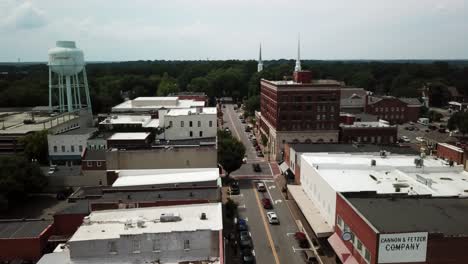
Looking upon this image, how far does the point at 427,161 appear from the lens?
50188mm

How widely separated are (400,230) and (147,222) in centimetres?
1927

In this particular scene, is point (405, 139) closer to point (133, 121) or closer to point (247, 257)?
point (133, 121)

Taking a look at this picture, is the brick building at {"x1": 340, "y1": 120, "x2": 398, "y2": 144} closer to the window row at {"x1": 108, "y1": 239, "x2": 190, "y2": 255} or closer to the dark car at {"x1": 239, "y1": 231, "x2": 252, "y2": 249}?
the dark car at {"x1": 239, "y1": 231, "x2": 252, "y2": 249}

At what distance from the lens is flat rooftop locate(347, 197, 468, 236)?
28828mm

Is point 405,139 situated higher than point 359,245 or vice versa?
point 359,245

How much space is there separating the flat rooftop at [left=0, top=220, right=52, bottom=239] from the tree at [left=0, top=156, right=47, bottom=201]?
13.7 metres

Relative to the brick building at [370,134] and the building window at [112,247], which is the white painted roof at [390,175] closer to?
the building window at [112,247]

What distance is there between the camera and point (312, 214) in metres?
43.0

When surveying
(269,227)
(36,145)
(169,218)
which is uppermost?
(169,218)

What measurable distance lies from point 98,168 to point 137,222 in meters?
29.1

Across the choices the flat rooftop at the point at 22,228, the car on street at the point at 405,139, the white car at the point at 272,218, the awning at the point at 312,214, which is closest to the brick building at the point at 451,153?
the awning at the point at 312,214

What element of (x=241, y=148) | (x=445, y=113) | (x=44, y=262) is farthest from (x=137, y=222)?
(x=445, y=113)

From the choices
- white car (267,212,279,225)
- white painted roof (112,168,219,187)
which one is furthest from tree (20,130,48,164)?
white car (267,212,279,225)

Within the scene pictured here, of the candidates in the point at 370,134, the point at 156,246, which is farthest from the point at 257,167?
the point at 156,246
